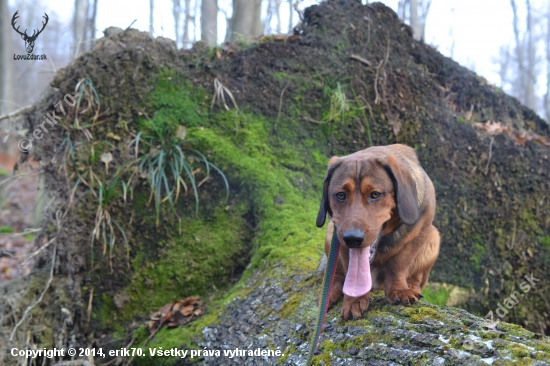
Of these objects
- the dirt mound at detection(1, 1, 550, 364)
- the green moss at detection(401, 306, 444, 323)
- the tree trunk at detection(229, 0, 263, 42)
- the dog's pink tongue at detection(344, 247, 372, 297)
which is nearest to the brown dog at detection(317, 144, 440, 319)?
the dog's pink tongue at detection(344, 247, 372, 297)

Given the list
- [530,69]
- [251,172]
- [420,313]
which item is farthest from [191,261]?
[530,69]

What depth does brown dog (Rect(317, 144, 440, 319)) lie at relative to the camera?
2707mm

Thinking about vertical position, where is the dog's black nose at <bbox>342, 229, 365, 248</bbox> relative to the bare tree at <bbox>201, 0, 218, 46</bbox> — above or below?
below

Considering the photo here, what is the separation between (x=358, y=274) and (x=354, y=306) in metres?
0.22

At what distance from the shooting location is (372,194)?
279cm

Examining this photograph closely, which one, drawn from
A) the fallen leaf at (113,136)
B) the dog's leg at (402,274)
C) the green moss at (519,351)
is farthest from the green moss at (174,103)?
the green moss at (519,351)

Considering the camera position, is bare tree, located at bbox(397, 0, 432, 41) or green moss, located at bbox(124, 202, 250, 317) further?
bare tree, located at bbox(397, 0, 432, 41)

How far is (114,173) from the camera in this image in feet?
16.3

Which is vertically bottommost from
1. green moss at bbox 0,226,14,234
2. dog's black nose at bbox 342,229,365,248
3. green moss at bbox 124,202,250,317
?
green moss at bbox 0,226,14,234

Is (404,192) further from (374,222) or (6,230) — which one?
(6,230)

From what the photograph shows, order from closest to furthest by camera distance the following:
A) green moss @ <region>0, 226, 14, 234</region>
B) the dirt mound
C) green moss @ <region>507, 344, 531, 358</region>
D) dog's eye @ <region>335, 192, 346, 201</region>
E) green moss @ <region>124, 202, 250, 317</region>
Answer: green moss @ <region>507, 344, 531, 358</region> → dog's eye @ <region>335, 192, 346, 201</region> → the dirt mound → green moss @ <region>124, 202, 250, 317</region> → green moss @ <region>0, 226, 14, 234</region>

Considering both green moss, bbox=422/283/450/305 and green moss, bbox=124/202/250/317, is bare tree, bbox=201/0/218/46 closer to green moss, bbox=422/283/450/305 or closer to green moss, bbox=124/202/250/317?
green moss, bbox=124/202/250/317

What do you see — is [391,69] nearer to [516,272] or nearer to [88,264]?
[516,272]

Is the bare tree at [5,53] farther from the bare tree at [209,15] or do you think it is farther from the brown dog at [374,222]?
the brown dog at [374,222]
